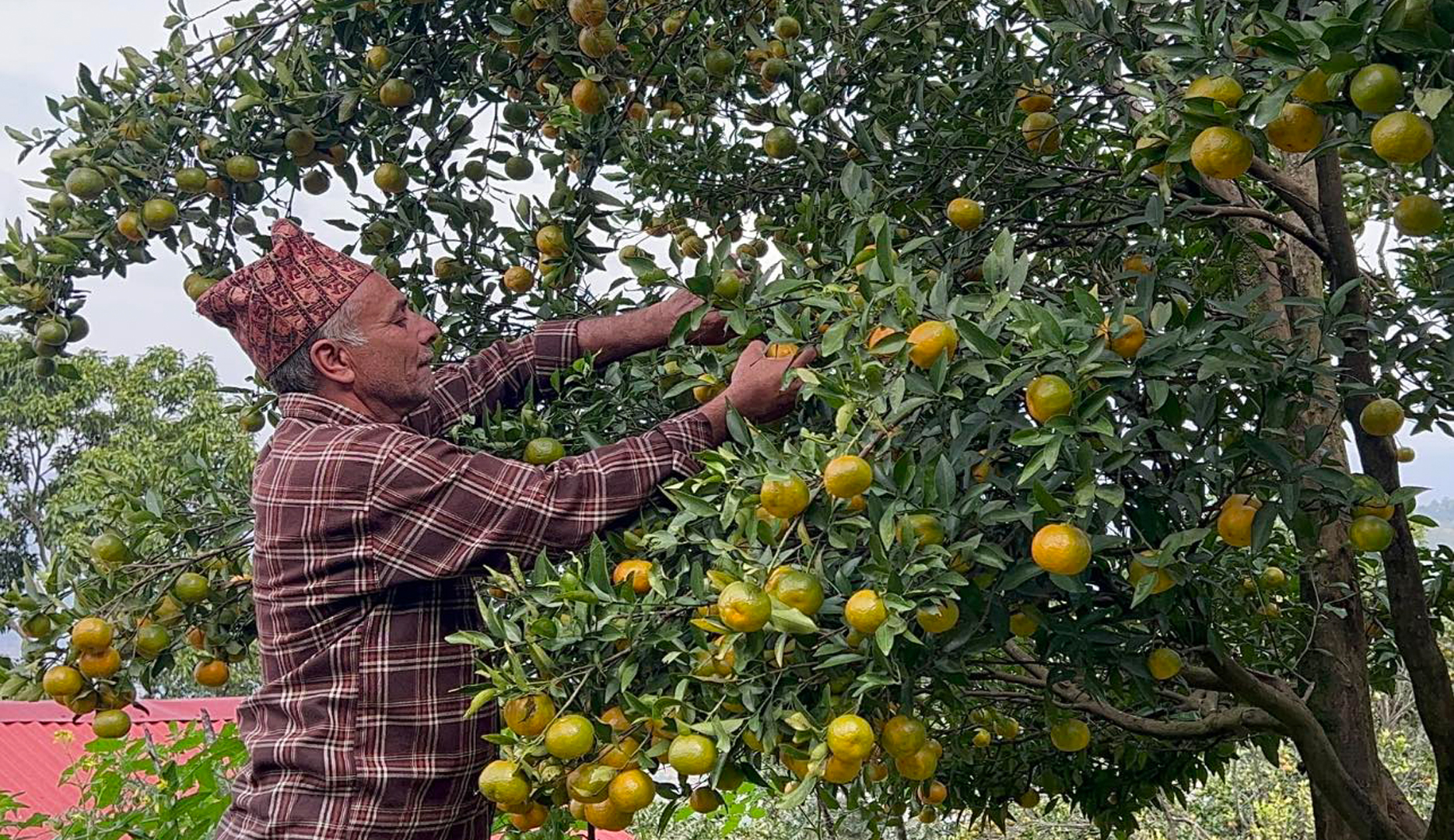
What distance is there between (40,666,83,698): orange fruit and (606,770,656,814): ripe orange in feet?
4.17

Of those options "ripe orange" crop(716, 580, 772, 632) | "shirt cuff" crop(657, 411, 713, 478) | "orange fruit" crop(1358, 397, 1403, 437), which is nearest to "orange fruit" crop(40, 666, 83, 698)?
"shirt cuff" crop(657, 411, 713, 478)

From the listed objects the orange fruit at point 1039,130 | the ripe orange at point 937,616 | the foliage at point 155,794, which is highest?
the orange fruit at point 1039,130

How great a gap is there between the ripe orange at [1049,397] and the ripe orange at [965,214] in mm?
965

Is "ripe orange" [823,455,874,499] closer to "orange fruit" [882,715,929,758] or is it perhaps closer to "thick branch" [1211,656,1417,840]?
"orange fruit" [882,715,929,758]

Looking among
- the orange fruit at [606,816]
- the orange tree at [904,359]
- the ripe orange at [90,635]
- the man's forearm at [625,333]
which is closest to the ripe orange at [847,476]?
the orange tree at [904,359]

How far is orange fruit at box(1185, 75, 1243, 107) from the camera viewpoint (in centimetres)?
151

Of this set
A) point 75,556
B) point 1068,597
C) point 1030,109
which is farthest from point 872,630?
point 75,556

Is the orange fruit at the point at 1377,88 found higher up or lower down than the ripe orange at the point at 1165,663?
higher up

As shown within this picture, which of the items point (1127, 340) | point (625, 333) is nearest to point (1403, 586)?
point (1127, 340)

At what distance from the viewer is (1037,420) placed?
1568 mm

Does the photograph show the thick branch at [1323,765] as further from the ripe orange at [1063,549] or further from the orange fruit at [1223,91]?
the orange fruit at [1223,91]

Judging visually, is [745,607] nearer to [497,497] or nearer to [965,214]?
[497,497]

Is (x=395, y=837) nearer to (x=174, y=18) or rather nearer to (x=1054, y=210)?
(x=174, y=18)

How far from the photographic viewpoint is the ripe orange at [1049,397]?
1.51 meters
